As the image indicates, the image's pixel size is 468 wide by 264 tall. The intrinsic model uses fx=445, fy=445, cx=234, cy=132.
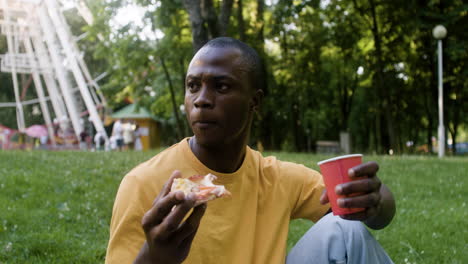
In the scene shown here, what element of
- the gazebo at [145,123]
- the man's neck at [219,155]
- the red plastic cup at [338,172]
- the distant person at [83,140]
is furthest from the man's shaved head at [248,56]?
the gazebo at [145,123]

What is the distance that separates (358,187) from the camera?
1.69m

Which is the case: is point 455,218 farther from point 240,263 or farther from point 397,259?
point 240,263

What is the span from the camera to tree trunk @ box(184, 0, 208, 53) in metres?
9.41

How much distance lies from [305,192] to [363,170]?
2.67 feet

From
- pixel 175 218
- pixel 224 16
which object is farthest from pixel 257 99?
pixel 224 16

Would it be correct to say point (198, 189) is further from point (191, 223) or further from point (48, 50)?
point (48, 50)

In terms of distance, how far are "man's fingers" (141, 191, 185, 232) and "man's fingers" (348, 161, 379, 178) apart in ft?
2.14

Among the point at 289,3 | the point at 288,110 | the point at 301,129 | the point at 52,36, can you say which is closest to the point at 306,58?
the point at 288,110

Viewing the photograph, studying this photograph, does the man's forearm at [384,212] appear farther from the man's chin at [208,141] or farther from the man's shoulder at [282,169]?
the man's chin at [208,141]

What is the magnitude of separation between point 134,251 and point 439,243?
360 cm

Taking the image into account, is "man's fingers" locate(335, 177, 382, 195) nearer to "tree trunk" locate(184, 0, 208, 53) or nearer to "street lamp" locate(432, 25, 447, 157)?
"tree trunk" locate(184, 0, 208, 53)

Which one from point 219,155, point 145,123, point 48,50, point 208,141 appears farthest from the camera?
point 145,123

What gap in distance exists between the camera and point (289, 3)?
1379 centimetres

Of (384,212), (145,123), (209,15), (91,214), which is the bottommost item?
(145,123)
